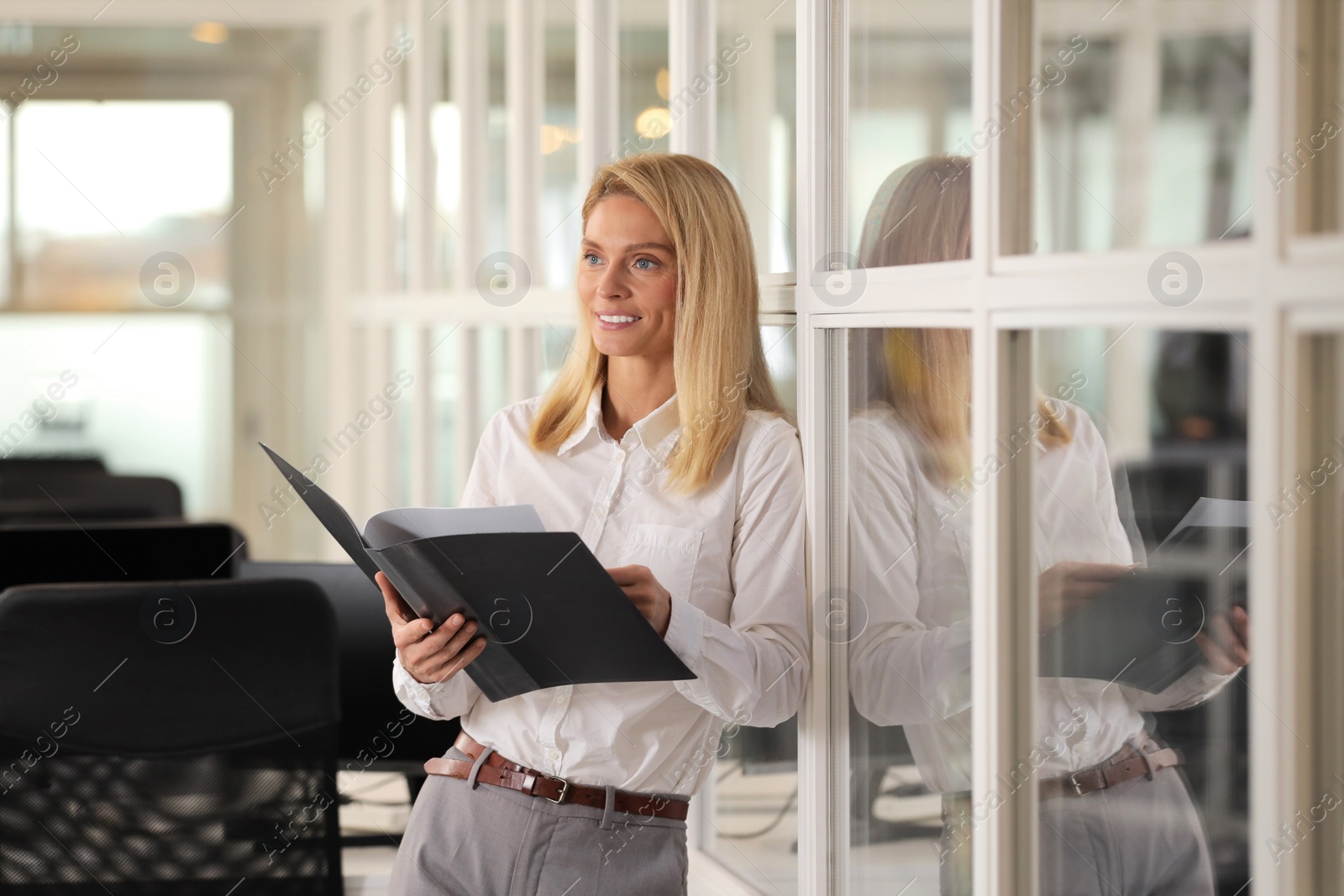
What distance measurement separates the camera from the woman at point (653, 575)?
1.29m

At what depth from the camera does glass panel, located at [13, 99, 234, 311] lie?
14.7 ft

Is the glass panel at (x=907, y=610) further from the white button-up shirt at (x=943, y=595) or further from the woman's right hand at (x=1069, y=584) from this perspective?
the woman's right hand at (x=1069, y=584)

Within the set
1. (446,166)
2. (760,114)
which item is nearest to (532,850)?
(760,114)

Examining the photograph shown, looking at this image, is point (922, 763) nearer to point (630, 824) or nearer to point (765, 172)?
point (630, 824)

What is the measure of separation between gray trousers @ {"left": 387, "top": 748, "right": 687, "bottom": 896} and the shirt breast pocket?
0.77 feet

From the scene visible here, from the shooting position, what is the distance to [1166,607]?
81 cm

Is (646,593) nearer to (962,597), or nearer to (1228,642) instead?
(962,597)

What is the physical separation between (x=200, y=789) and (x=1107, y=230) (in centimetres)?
135

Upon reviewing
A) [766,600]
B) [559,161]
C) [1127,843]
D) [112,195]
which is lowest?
[1127,843]

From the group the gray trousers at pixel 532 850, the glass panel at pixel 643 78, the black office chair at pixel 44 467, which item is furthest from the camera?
the black office chair at pixel 44 467

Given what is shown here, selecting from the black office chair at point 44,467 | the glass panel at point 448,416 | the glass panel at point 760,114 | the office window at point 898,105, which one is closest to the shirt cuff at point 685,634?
the office window at point 898,105

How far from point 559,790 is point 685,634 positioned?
0.23 meters

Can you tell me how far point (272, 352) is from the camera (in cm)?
464

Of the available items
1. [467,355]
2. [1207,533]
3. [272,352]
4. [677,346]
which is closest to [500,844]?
[677,346]
